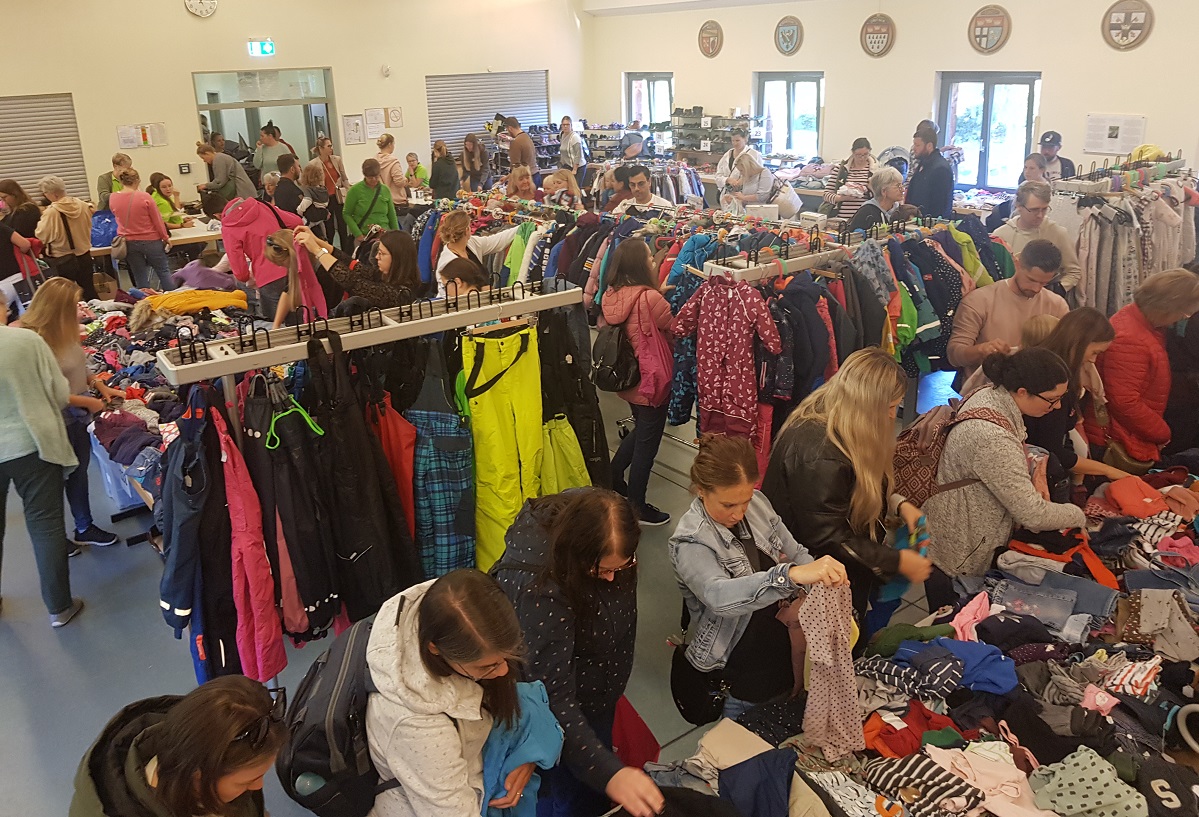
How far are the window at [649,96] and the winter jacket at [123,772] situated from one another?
49.0 feet

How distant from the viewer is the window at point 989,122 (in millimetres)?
10961

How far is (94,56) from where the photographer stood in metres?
12.0

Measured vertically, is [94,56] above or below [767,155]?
above

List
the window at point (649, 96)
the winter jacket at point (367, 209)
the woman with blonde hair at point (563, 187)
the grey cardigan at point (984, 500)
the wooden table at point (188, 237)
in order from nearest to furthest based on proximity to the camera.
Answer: the grey cardigan at point (984, 500) → the woman with blonde hair at point (563, 187) → the winter jacket at point (367, 209) → the wooden table at point (188, 237) → the window at point (649, 96)

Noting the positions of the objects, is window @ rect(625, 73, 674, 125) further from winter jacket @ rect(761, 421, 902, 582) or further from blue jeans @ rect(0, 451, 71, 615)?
winter jacket @ rect(761, 421, 902, 582)

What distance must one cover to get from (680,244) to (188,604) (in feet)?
10.6

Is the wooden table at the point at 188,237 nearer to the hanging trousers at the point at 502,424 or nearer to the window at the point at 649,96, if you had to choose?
the hanging trousers at the point at 502,424

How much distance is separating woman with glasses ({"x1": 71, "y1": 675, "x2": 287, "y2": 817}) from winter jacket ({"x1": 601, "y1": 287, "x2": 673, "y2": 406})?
2858mm

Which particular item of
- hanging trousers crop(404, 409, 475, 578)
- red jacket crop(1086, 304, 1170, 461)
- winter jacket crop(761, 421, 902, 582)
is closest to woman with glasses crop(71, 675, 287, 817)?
hanging trousers crop(404, 409, 475, 578)

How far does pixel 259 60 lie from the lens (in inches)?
521

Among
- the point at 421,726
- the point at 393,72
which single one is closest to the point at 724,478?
the point at 421,726

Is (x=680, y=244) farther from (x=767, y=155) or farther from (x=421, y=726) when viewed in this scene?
(x=767, y=155)

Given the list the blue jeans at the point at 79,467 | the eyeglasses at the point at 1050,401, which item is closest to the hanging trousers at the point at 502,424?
the eyeglasses at the point at 1050,401

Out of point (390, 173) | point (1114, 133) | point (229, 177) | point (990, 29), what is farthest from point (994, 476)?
point (229, 177)
